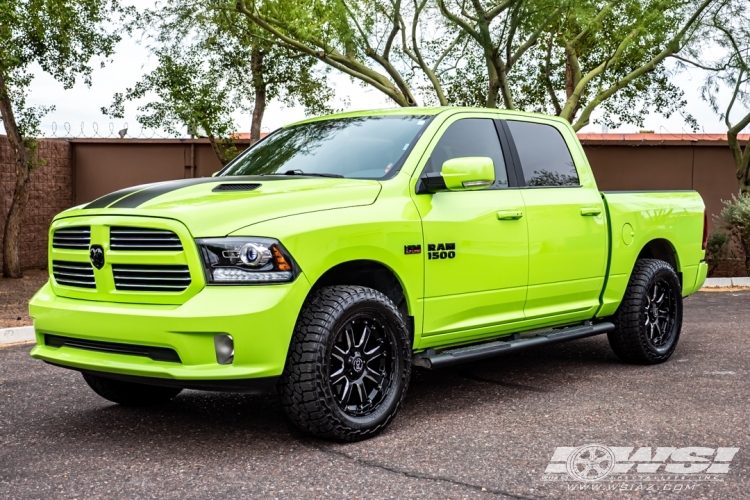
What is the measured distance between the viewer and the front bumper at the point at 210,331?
465 centimetres

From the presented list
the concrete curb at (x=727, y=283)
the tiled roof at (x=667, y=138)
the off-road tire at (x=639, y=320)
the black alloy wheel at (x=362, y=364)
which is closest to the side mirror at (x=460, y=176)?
the black alloy wheel at (x=362, y=364)

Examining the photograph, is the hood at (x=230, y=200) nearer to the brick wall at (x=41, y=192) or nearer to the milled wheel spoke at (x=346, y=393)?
the milled wheel spoke at (x=346, y=393)

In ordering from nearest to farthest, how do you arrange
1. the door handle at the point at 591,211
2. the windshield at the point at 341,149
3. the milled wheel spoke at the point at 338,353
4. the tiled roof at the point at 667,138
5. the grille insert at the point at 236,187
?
1. the milled wheel spoke at the point at 338,353
2. the grille insert at the point at 236,187
3. the windshield at the point at 341,149
4. the door handle at the point at 591,211
5. the tiled roof at the point at 667,138

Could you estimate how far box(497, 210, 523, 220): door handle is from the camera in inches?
243

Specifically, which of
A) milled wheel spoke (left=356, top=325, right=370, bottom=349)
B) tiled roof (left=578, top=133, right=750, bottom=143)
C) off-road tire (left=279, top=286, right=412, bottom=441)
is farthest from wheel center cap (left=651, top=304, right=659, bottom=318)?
tiled roof (left=578, top=133, right=750, bottom=143)

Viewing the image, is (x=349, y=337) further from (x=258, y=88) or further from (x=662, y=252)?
(x=258, y=88)

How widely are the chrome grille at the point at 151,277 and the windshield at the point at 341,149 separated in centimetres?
149

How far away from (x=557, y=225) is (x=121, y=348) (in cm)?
327

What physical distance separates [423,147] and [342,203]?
91 centimetres

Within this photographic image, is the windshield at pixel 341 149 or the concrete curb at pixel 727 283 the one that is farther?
the concrete curb at pixel 727 283

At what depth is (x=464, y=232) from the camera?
5875 millimetres

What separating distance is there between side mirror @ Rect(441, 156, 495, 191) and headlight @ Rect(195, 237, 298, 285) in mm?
1400

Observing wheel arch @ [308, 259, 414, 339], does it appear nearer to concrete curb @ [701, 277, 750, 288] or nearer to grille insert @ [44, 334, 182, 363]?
grille insert @ [44, 334, 182, 363]

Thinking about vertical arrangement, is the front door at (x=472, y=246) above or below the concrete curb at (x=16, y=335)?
above
